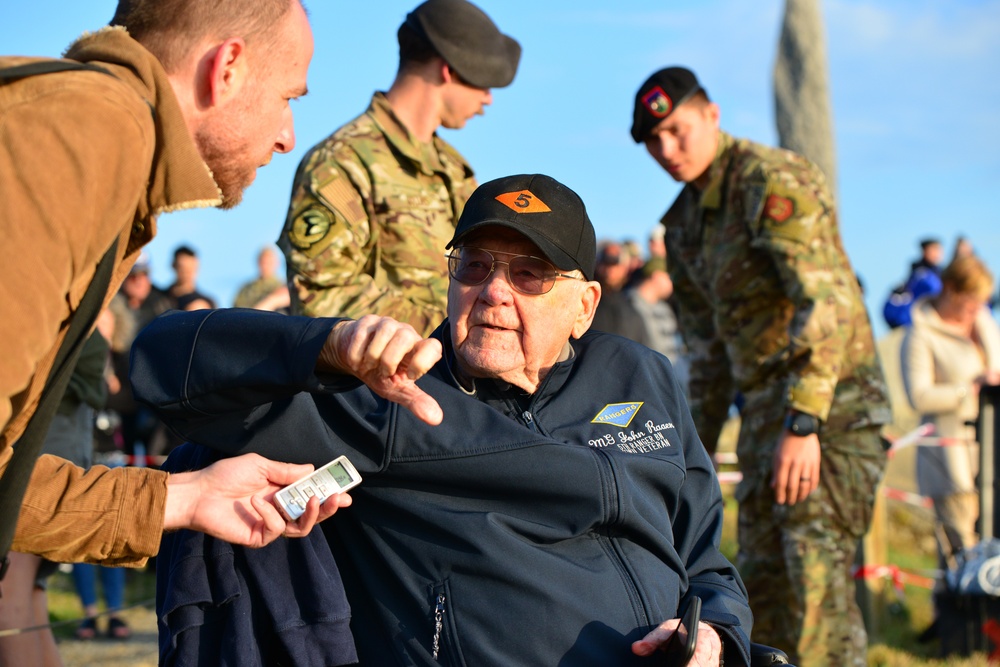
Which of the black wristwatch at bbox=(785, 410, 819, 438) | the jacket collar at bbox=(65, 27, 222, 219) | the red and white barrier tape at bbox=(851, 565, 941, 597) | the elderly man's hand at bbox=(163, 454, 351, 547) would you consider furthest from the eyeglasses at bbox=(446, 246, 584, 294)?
the red and white barrier tape at bbox=(851, 565, 941, 597)

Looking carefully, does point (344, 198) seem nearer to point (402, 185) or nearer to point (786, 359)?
point (402, 185)

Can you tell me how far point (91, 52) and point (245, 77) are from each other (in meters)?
0.29

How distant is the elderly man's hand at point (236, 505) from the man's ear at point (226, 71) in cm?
80

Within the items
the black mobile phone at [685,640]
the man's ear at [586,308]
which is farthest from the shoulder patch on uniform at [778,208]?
the black mobile phone at [685,640]

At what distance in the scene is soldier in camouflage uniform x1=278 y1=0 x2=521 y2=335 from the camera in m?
3.91

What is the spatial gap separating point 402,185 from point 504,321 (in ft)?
4.32

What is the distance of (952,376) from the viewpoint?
718 cm

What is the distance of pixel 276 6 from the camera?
2.12 m

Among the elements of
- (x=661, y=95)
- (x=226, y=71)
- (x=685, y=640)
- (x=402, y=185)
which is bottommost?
(x=685, y=640)

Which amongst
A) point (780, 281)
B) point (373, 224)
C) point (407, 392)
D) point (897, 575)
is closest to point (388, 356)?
point (407, 392)

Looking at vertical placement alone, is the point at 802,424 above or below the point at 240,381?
below

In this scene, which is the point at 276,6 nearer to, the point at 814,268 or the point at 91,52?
the point at 91,52

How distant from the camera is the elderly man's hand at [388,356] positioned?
1.96 m

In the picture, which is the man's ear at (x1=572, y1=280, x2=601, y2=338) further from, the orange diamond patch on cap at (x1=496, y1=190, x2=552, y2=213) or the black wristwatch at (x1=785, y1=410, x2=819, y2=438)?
the black wristwatch at (x1=785, y1=410, x2=819, y2=438)
